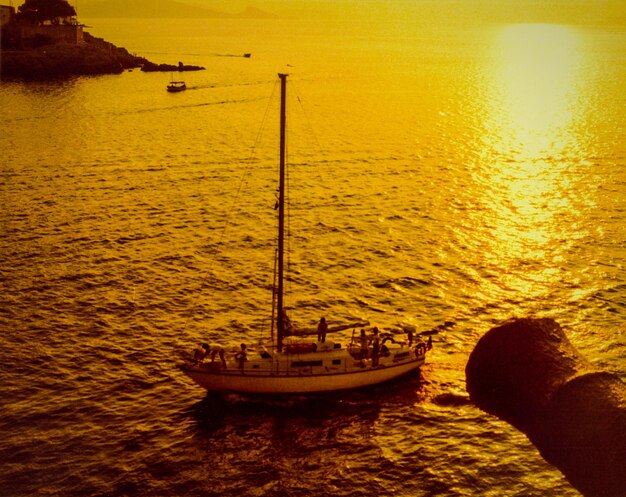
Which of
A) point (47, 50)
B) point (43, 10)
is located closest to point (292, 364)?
point (47, 50)

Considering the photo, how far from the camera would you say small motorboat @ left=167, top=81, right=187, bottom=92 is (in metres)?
147

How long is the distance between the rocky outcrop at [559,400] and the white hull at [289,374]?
7.23 meters

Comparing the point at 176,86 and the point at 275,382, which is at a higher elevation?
the point at 176,86

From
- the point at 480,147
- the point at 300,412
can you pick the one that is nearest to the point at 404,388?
the point at 300,412

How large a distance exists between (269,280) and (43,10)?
157m

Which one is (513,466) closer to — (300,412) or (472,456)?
(472,456)

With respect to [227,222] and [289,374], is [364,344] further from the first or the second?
[227,222]

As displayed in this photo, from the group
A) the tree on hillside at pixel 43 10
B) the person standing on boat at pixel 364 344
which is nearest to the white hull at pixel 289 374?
the person standing on boat at pixel 364 344

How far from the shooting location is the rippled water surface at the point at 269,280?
32.2m

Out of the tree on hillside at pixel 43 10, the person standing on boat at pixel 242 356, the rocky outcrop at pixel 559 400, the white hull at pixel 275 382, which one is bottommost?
the white hull at pixel 275 382

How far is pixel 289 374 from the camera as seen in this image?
36500mm

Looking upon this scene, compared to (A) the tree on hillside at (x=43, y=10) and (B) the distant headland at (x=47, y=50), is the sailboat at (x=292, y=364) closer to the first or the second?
(B) the distant headland at (x=47, y=50)

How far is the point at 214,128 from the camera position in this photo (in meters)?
109

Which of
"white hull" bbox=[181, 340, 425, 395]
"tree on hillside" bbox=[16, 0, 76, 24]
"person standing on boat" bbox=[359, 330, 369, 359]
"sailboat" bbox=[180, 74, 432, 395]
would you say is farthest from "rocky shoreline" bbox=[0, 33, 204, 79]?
"person standing on boat" bbox=[359, 330, 369, 359]
